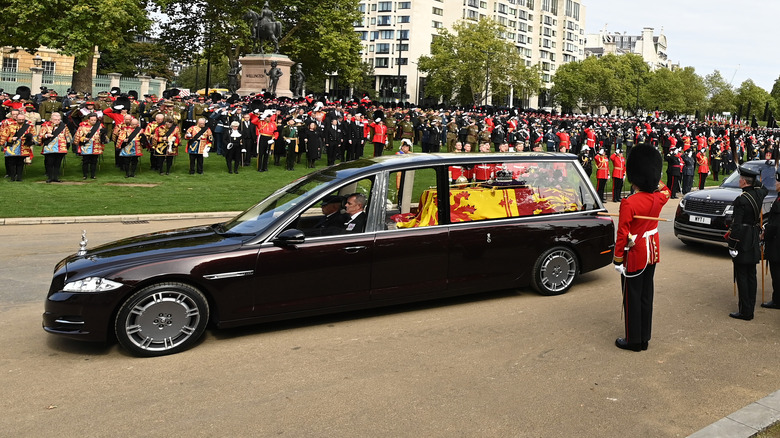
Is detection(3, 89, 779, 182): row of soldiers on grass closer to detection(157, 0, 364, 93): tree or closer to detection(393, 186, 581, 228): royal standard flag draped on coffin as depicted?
detection(393, 186, 581, 228): royal standard flag draped on coffin

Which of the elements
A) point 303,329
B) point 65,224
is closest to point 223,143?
point 65,224

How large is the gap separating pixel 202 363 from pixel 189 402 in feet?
2.84

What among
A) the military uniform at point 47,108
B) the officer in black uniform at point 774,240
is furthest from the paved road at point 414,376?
the military uniform at point 47,108

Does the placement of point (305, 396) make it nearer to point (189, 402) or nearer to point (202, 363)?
point (189, 402)

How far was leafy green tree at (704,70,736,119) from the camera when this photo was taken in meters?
129

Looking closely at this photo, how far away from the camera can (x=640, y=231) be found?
6.40m

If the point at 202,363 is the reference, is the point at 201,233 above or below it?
above

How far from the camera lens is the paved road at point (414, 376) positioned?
15.6 ft

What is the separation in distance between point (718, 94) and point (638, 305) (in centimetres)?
13951

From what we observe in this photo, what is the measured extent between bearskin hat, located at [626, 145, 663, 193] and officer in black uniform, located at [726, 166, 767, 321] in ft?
6.01

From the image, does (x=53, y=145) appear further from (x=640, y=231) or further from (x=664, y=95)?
(x=664, y=95)

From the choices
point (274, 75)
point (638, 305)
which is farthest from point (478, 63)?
point (638, 305)

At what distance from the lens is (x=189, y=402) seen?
199 inches

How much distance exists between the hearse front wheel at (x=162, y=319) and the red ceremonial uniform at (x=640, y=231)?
3.65 metres
